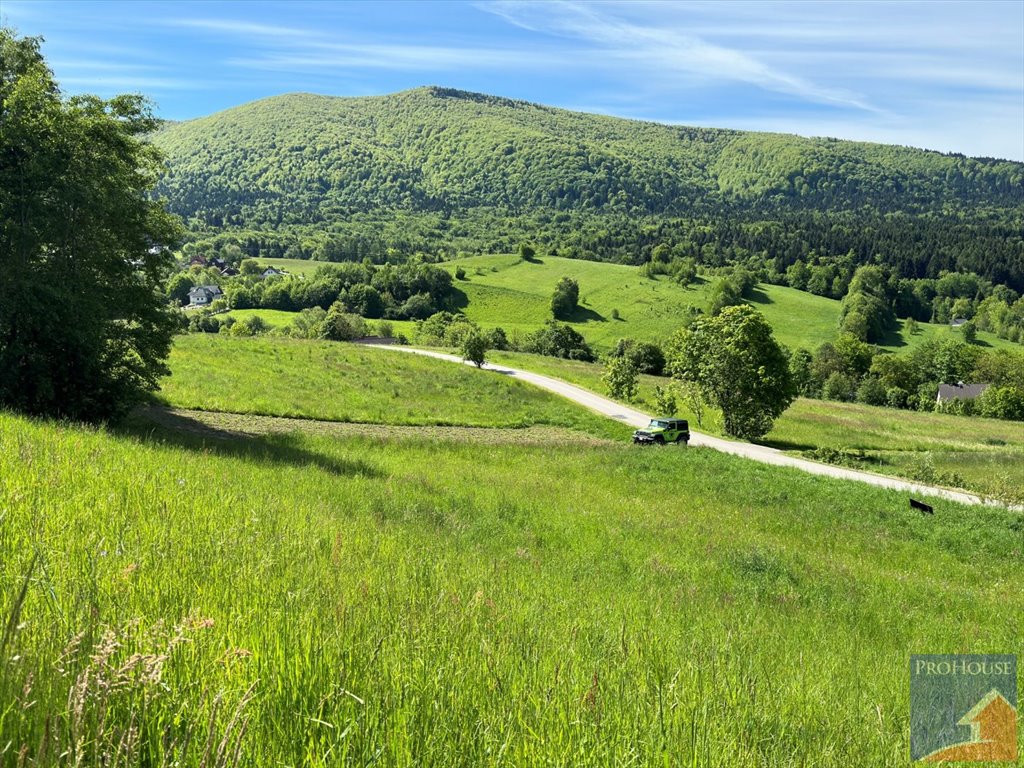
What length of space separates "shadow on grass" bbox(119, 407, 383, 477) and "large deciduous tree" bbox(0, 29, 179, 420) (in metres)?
2.27

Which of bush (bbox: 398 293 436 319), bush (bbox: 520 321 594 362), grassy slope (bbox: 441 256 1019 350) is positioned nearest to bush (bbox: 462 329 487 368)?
bush (bbox: 520 321 594 362)

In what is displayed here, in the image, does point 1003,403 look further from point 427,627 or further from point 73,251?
point 427,627

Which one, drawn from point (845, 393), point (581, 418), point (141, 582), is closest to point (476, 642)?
point (141, 582)

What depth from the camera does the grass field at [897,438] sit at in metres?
36.0

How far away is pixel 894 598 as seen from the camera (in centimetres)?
1158

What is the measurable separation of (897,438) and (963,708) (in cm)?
5823

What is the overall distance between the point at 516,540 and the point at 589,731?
9.19 metres

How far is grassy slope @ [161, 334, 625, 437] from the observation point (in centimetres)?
3662

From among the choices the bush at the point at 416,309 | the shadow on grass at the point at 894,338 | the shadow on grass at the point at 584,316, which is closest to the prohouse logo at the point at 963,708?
the bush at the point at 416,309

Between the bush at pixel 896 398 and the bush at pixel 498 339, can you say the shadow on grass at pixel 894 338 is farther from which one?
the bush at pixel 498 339

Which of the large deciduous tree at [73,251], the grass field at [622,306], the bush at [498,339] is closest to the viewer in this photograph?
the large deciduous tree at [73,251]

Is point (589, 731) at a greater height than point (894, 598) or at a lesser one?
greater

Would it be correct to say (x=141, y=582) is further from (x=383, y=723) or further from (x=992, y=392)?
(x=992, y=392)

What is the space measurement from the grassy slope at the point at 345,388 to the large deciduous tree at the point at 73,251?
36.7 feet
